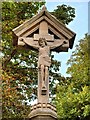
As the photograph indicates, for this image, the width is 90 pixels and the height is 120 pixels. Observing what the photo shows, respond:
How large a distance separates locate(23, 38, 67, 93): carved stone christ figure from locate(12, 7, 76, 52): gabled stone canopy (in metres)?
0.11

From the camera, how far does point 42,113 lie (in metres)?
5.18

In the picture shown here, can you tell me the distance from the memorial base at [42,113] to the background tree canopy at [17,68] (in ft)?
21.1

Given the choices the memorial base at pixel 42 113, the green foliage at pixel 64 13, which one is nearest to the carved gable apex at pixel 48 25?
the memorial base at pixel 42 113

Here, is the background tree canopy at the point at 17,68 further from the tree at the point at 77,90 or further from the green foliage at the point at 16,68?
the tree at the point at 77,90

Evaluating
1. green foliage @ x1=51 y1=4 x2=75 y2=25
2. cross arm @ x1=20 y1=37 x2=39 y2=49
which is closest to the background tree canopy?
green foliage @ x1=51 y1=4 x2=75 y2=25

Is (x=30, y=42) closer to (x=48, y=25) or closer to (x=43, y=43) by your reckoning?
(x=43, y=43)

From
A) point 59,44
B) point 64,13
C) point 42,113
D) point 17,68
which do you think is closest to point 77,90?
point 64,13

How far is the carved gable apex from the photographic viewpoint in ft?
19.0

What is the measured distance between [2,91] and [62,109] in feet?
28.4

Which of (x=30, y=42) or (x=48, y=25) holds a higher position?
(x=48, y=25)

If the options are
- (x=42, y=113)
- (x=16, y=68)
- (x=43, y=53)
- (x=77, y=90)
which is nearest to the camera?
(x=42, y=113)

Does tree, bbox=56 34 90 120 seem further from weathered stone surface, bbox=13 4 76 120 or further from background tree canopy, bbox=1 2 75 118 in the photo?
weathered stone surface, bbox=13 4 76 120

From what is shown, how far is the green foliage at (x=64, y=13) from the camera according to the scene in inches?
579

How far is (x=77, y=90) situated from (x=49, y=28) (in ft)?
49.4
